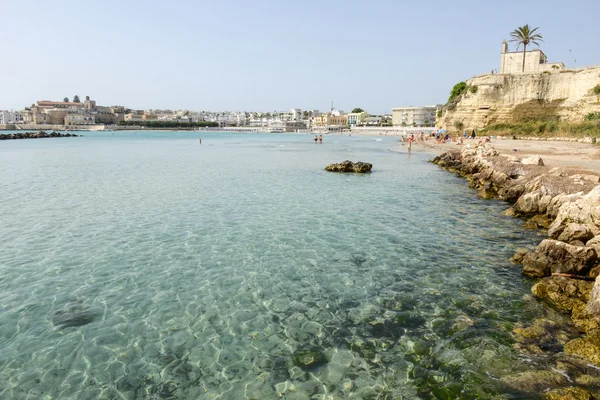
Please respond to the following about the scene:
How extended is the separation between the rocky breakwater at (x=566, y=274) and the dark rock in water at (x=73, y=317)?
7282mm

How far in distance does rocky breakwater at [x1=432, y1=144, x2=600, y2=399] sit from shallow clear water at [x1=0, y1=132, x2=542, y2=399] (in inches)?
17.6

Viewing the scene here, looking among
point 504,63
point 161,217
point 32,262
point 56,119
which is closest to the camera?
point 32,262

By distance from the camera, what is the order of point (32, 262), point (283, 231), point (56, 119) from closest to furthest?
point (32, 262)
point (283, 231)
point (56, 119)

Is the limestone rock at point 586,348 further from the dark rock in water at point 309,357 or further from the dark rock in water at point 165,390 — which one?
the dark rock in water at point 165,390

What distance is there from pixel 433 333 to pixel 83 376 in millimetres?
5653

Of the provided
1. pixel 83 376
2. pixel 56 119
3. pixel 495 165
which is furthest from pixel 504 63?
pixel 56 119

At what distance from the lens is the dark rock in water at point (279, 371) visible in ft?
18.4

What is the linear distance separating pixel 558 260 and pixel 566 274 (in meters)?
0.49

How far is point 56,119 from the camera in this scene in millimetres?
189750

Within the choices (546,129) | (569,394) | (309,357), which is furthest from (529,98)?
(309,357)

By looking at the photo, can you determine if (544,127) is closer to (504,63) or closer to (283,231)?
(504,63)

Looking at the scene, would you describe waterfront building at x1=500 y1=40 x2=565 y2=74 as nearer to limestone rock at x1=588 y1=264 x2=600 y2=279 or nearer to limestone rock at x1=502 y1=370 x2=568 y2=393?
limestone rock at x1=588 y1=264 x2=600 y2=279

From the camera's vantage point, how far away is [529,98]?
202 feet

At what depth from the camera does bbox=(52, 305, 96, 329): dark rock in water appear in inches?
278
